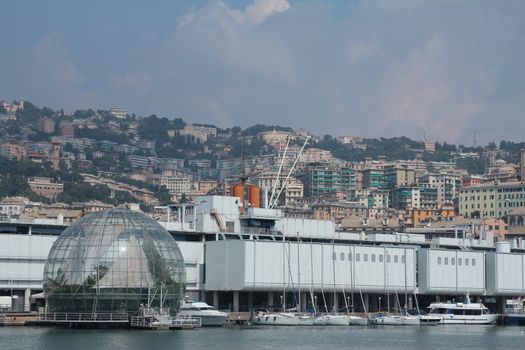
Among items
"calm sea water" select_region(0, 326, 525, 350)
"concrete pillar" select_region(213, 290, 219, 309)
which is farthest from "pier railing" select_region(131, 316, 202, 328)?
"concrete pillar" select_region(213, 290, 219, 309)

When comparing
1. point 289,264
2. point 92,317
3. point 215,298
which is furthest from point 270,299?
point 92,317

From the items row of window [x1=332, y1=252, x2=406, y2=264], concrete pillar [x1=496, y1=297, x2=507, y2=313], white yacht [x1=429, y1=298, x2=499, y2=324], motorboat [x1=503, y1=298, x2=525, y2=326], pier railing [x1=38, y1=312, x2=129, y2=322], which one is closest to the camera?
pier railing [x1=38, y1=312, x2=129, y2=322]

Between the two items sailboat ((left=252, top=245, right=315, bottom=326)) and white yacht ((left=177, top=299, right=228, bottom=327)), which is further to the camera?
sailboat ((left=252, top=245, right=315, bottom=326))

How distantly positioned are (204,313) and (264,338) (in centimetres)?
1652

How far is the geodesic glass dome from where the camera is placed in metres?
86.9

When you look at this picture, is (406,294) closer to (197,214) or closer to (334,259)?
(334,259)

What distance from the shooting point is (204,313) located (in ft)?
341

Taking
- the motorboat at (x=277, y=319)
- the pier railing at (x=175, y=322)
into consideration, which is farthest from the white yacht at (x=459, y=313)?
the pier railing at (x=175, y=322)

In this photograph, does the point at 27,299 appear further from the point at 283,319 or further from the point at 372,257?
the point at 372,257

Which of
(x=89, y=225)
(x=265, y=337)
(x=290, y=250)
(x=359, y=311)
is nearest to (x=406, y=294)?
(x=359, y=311)

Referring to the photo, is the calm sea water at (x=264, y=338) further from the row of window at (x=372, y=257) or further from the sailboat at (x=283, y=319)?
the row of window at (x=372, y=257)

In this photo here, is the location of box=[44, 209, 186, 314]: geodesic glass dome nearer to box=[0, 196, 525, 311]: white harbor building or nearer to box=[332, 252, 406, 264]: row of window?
box=[0, 196, 525, 311]: white harbor building

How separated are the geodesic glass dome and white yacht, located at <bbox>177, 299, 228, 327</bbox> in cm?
1102

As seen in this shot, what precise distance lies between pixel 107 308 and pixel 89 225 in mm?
7069
